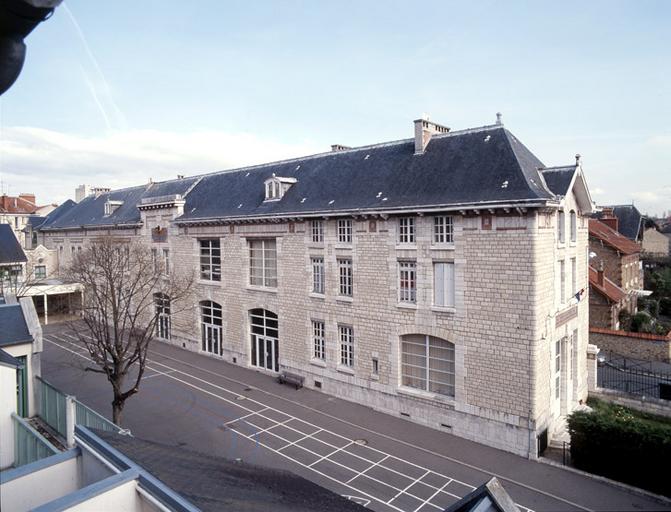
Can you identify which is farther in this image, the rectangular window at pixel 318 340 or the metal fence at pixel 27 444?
the rectangular window at pixel 318 340

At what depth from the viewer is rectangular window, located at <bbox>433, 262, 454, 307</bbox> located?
17344mm

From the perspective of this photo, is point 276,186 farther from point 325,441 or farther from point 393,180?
point 325,441

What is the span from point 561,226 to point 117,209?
113ft

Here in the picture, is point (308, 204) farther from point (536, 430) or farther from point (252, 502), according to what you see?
point (252, 502)

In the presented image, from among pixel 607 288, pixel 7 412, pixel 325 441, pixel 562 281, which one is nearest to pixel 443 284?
pixel 562 281

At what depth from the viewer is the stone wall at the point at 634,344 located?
955 inches

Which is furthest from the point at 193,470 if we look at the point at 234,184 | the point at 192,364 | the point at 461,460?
the point at 234,184

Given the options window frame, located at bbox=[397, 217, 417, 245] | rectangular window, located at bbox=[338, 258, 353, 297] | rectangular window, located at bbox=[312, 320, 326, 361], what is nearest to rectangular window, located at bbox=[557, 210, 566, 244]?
window frame, located at bbox=[397, 217, 417, 245]

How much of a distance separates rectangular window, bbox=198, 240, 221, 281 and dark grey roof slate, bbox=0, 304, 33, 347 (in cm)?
1264

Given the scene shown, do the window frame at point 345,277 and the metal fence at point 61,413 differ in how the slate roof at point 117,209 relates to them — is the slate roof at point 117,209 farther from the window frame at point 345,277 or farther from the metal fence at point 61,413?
the metal fence at point 61,413

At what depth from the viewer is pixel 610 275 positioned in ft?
107

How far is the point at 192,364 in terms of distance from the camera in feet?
87.0

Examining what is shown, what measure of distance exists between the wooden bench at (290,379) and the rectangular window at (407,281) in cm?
696

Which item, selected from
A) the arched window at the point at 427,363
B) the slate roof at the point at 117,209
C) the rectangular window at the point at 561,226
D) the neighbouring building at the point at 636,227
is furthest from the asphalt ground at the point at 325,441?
the neighbouring building at the point at 636,227
